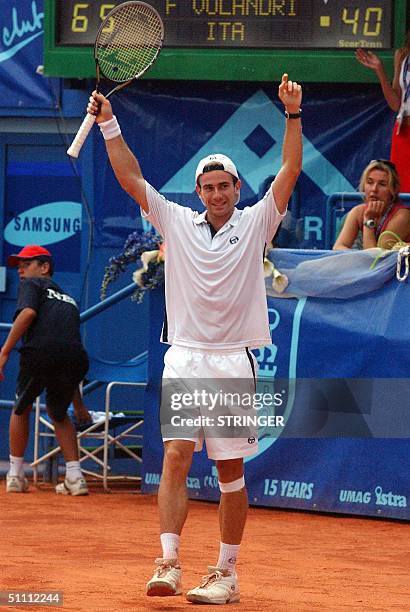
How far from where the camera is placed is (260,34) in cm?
1134

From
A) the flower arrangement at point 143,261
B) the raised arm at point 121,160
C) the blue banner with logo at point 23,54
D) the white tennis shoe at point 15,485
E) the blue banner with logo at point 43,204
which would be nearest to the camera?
the raised arm at point 121,160

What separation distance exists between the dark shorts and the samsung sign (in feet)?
9.57

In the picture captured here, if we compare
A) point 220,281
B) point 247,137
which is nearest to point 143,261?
point 247,137

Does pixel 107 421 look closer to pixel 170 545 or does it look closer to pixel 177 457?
pixel 177 457

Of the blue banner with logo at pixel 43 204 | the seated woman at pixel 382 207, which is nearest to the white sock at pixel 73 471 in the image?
the seated woman at pixel 382 207

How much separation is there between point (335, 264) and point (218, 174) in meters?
3.52

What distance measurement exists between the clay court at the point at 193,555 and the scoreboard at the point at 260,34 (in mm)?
3565

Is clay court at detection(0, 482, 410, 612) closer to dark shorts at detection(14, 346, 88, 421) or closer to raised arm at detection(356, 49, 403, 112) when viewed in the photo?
dark shorts at detection(14, 346, 88, 421)

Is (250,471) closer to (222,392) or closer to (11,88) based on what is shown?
(222,392)

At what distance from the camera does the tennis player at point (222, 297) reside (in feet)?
21.1

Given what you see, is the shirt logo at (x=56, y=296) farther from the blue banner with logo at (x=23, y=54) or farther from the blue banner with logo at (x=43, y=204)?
the blue banner with logo at (x=23, y=54)

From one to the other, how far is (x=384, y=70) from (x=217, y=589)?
6091 millimetres

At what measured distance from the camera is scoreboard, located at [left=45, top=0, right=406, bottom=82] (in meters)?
11.2

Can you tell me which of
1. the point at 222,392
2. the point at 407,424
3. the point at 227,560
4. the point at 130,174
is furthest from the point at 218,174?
the point at 407,424
